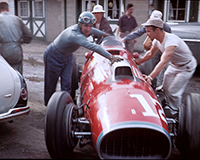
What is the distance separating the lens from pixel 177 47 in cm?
→ 480

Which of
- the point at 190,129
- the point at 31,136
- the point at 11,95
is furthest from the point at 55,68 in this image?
the point at 190,129

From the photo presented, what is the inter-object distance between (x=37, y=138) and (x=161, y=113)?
201cm

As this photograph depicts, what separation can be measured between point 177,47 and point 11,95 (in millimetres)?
2621

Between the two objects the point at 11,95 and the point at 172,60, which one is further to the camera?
the point at 172,60

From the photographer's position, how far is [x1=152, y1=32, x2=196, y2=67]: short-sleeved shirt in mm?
4668

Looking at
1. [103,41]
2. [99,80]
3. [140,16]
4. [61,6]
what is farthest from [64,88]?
[61,6]

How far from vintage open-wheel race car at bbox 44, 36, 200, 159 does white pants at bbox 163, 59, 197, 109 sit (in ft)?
4.14

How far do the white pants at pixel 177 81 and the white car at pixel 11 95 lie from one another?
237 centimetres

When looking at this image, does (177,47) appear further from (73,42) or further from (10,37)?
(10,37)

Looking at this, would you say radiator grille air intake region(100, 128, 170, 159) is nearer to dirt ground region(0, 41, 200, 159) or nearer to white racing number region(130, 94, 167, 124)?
white racing number region(130, 94, 167, 124)

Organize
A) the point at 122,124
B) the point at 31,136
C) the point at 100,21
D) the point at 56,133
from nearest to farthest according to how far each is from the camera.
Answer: the point at 122,124 < the point at 56,133 < the point at 31,136 < the point at 100,21

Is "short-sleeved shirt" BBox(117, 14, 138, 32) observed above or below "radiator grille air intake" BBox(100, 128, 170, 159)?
above

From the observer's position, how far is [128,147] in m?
3.15

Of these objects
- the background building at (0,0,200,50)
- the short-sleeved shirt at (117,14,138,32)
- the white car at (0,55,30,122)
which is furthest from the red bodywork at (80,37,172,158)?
the background building at (0,0,200,50)
